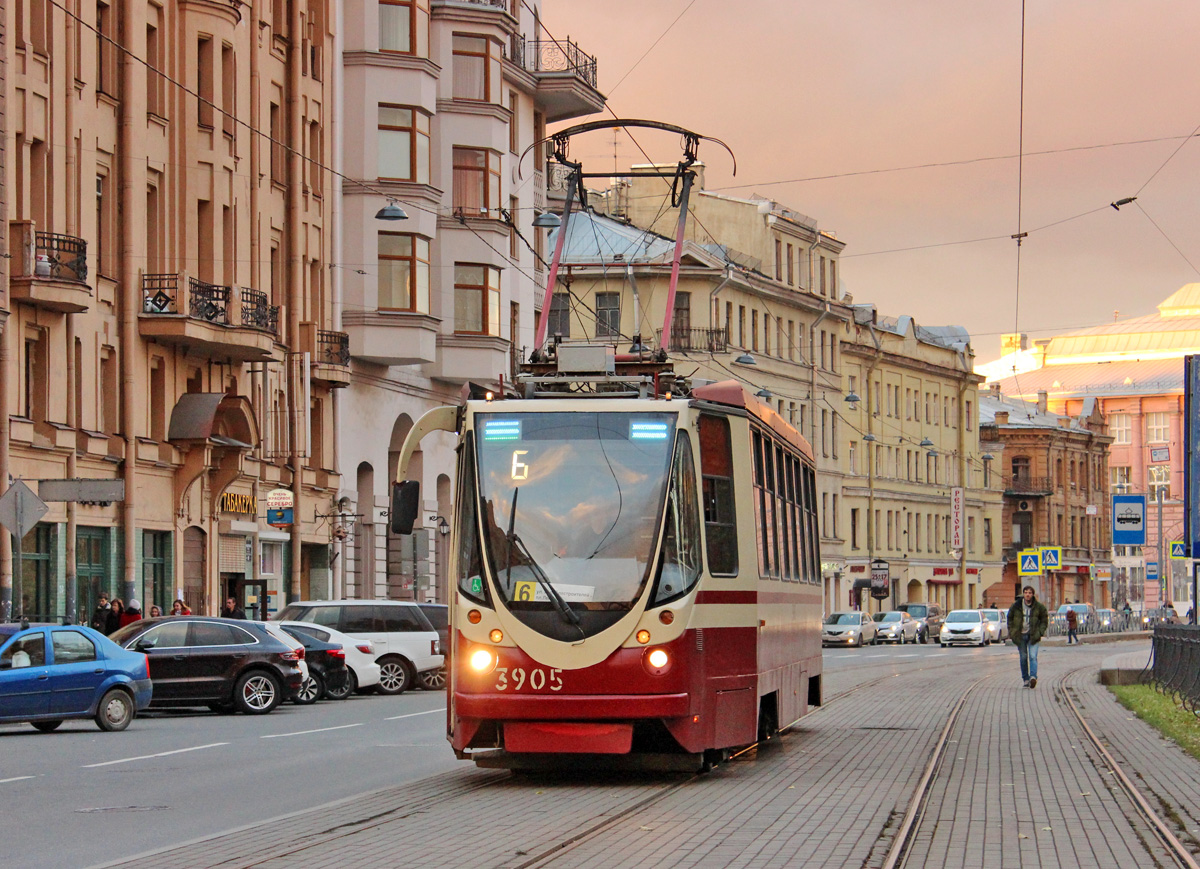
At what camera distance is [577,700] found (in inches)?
586

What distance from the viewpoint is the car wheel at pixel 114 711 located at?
2369cm

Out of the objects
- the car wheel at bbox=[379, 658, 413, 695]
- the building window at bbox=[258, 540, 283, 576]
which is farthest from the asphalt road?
the building window at bbox=[258, 540, 283, 576]

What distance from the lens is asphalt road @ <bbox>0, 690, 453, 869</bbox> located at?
13180 millimetres

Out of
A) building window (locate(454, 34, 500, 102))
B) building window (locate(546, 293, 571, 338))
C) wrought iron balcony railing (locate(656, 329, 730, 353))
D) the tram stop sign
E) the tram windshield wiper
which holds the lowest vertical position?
the tram stop sign

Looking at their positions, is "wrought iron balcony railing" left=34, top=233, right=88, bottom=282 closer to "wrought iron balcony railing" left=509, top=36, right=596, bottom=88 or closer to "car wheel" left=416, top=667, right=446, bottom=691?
"car wheel" left=416, top=667, right=446, bottom=691

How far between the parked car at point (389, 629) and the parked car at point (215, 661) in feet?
16.8

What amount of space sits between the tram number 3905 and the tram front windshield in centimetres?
37

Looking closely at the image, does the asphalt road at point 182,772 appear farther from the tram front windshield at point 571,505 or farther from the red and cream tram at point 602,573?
the tram front windshield at point 571,505

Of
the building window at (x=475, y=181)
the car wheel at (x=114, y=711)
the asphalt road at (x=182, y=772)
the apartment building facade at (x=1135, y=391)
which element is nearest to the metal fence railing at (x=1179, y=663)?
the asphalt road at (x=182, y=772)

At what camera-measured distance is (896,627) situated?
7219 cm

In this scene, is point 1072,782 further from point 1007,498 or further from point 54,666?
point 1007,498

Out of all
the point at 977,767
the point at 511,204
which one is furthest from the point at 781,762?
the point at 511,204

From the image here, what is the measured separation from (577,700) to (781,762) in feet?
11.9

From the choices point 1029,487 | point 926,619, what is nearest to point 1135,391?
point 1029,487
